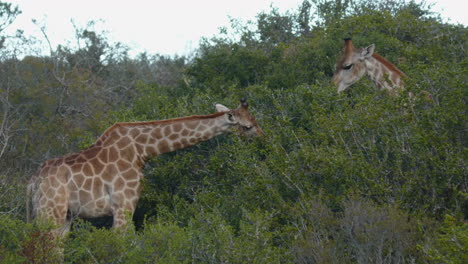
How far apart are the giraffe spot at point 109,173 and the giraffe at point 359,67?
189 inches

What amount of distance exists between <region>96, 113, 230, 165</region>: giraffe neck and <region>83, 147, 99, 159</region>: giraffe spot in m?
0.13

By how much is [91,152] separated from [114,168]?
430 mm

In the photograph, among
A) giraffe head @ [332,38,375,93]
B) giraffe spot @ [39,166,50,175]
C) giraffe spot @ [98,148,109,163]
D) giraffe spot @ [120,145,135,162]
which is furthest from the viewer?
giraffe head @ [332,38,375,93]

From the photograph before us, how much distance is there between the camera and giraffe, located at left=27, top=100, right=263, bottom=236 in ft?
31.5

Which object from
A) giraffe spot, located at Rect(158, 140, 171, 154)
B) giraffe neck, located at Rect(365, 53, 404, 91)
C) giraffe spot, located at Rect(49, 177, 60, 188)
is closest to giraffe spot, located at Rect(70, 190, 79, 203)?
giraffe spot, located at Rect(49, 177, 60, 188)

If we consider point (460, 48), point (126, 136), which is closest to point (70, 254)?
point (126, 136)

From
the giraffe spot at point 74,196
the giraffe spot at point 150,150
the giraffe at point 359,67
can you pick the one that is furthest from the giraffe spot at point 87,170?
the giraffe at point 359,67

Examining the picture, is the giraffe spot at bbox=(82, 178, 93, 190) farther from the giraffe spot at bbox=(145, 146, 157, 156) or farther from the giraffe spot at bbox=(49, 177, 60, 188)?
the giraffe spot at bbox=(145, 146, 157, 156)

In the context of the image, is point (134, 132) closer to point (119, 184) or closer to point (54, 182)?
point (119, 184)

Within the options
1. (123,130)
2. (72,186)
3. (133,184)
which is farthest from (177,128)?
(72,186)

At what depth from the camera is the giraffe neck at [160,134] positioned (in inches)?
403

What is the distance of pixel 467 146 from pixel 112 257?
14.4ft

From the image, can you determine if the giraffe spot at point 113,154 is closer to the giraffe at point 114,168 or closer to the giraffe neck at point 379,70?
the giraffe at point 114,168

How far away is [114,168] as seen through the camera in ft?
32.8
